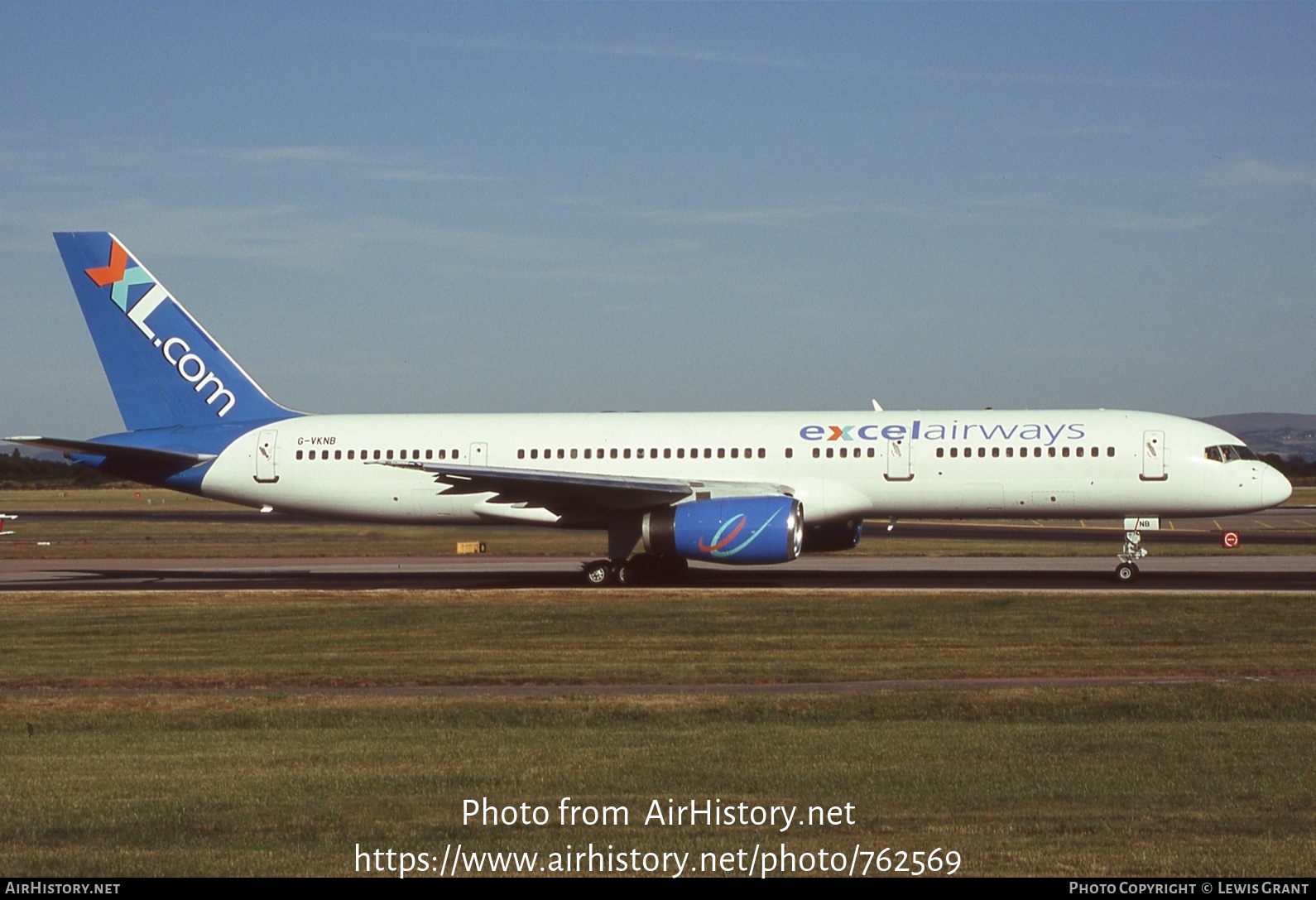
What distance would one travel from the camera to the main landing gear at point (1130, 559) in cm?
3634

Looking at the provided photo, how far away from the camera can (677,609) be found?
30.2 m

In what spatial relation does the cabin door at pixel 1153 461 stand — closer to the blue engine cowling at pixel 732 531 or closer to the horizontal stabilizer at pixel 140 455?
the blue engine cowling at pixel 732 531

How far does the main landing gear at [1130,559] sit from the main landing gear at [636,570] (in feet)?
36.1

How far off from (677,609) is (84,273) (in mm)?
21058

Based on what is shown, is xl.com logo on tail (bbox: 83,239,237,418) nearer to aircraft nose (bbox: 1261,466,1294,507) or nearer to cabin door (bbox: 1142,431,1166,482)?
cabin door (bbox: 1142,431,1166,482)

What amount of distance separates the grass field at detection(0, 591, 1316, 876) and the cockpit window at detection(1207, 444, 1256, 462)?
19.6ft

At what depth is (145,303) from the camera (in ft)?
133

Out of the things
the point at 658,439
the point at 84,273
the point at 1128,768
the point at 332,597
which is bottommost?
the point at 1128,768

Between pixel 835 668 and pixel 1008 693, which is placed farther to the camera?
pixel 835 668

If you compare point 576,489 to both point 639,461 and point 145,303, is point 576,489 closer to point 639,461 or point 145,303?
point 639,461

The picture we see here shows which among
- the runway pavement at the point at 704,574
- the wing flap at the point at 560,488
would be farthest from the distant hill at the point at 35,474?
the wing flap at the point at 560,488

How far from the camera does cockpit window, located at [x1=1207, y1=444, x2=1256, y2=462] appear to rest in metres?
36.1

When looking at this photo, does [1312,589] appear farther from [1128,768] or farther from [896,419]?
[1128,768]

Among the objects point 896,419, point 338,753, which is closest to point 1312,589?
point 896,419
